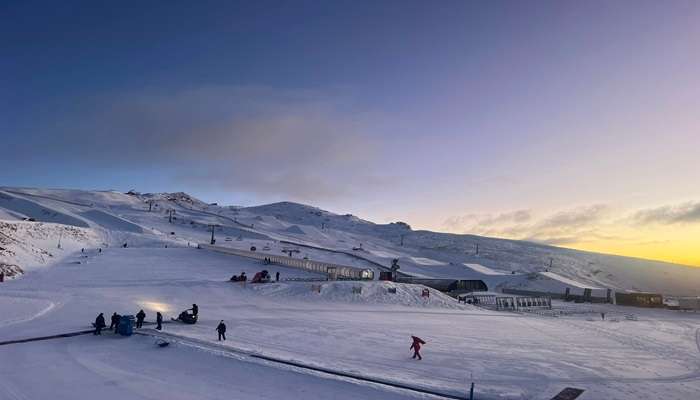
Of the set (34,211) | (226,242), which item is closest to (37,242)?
(226,242)

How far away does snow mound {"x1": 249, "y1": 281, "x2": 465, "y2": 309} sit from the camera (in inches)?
1758

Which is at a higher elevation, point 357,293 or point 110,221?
point 110,221

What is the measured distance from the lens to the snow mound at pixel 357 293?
4466 centimetres

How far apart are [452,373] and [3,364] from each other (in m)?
19.0

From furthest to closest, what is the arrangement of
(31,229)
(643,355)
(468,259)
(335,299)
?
(468,259), (31,229), (335,299), (643,355)

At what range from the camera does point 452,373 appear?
791 inches

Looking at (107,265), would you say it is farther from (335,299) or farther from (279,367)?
(279,367)

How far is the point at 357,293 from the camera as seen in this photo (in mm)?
45531

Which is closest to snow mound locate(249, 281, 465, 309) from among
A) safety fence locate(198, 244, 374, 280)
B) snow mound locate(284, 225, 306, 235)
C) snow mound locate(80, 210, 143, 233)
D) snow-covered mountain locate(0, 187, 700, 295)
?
safety fence locate(198, 244, 374, 280)

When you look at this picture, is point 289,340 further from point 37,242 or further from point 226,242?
point 226,242

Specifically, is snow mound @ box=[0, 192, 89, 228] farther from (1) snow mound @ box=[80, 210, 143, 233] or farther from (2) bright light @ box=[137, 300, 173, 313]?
(2) bright light @ box=[137, 300, 173, 313]

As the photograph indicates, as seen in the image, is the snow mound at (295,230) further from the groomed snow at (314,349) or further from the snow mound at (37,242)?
the groomed snow at (314,349)

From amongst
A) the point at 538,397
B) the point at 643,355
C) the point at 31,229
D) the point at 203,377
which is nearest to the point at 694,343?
the point at 643,355

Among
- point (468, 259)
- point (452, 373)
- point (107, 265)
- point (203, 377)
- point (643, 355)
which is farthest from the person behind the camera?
point (468, 259)
